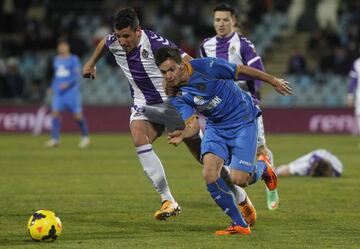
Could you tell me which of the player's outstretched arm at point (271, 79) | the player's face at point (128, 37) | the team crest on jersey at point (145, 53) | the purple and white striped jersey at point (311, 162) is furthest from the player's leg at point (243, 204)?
the purple and white striped jersey at point (311, 162)

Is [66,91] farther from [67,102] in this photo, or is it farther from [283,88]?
[283,88]

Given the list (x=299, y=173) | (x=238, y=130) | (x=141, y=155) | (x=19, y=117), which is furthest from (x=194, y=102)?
(x=19, y=117)

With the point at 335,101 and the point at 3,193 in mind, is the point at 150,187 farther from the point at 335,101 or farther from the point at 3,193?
the point at 335,101

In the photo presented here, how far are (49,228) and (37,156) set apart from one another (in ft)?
34.3

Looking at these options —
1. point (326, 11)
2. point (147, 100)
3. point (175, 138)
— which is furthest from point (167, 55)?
point (326, 11)

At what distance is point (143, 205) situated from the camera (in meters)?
11.1

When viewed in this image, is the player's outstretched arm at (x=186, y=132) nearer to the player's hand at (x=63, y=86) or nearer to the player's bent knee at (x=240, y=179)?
the player's bent knee at (x=240, y=179)

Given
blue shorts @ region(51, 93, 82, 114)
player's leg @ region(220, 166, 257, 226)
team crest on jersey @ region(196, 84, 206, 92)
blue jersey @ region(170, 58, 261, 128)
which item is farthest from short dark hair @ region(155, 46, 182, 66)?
blue shorts @ region(51, 93, 82, 114)

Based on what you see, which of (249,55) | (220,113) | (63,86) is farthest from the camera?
(63,86)

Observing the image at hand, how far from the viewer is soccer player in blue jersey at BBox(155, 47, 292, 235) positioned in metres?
8.39

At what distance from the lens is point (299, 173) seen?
1491 centimetres

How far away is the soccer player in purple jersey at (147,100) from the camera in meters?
9.78

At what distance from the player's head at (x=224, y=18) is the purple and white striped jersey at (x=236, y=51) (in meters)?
0.08

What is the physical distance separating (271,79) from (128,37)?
5.79 ft
